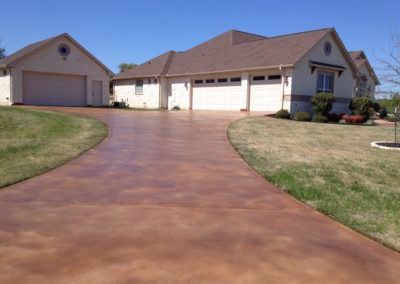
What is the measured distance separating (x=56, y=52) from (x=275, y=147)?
22282 mm

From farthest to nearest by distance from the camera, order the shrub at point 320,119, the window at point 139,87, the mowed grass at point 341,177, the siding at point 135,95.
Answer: the window at point 139,87 → the siding at point 135,95 → the shrub at point 320,119 → the mowed grass at point 341,177

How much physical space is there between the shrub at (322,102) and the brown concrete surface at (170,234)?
16.9 metres

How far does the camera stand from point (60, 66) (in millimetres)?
26734

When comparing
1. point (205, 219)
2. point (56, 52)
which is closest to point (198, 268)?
point (205, 219)

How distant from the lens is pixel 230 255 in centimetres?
320

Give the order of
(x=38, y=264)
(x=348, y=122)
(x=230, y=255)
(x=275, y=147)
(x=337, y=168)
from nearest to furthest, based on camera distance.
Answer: (x=38, y=264)
(x=230, y=255)
(x=337, y=168)
(x=275, y=147)
(x=348, y=122)

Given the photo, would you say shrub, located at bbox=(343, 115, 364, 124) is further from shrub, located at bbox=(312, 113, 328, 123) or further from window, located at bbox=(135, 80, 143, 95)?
window, located at bbox=(135, 80, 143, 95)

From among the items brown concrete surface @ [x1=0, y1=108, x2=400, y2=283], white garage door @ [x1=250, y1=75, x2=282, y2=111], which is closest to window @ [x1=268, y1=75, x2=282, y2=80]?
white garage door @ [x1=250, y1=75, x2=282, y2=111]

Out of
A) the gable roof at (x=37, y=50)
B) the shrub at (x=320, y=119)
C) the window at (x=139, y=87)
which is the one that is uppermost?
the gable roof at (x=37, y=50)

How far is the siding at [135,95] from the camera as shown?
3089cm

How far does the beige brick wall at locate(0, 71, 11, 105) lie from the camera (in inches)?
984

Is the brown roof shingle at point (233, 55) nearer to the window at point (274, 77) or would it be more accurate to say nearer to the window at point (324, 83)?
the window at point (274, 77)

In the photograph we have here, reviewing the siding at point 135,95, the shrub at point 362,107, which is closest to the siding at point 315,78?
the shrub at point 362,107

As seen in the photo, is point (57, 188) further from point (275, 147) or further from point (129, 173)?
point (275, 147)
